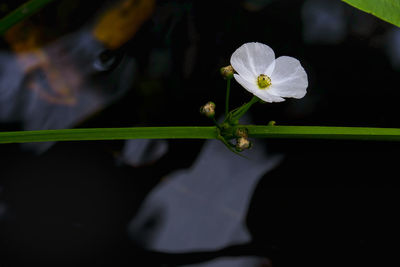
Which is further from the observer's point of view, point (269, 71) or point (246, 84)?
point (269, 71)

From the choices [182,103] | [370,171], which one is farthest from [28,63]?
[370,171]

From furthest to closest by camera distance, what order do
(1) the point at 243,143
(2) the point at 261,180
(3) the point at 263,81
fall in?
(2) the point at 261,180 → (3) the point at 263,81 → (1) the point at 243,143

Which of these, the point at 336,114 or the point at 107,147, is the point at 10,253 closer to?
the point at 107,147

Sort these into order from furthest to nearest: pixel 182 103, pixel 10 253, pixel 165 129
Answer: pixel 182 103
pixel 10 253
pixel 165 129

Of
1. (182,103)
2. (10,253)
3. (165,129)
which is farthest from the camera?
(182,103)

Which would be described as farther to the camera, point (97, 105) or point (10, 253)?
point (97, 105)

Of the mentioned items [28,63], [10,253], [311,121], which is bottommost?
[10,253]

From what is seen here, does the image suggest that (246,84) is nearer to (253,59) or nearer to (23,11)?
(253,59)

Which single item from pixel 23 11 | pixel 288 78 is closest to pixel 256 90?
pixel 288 78

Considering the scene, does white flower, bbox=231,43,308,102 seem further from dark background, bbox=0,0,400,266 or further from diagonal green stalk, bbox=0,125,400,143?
dark background, bbox=0,0,400,266
